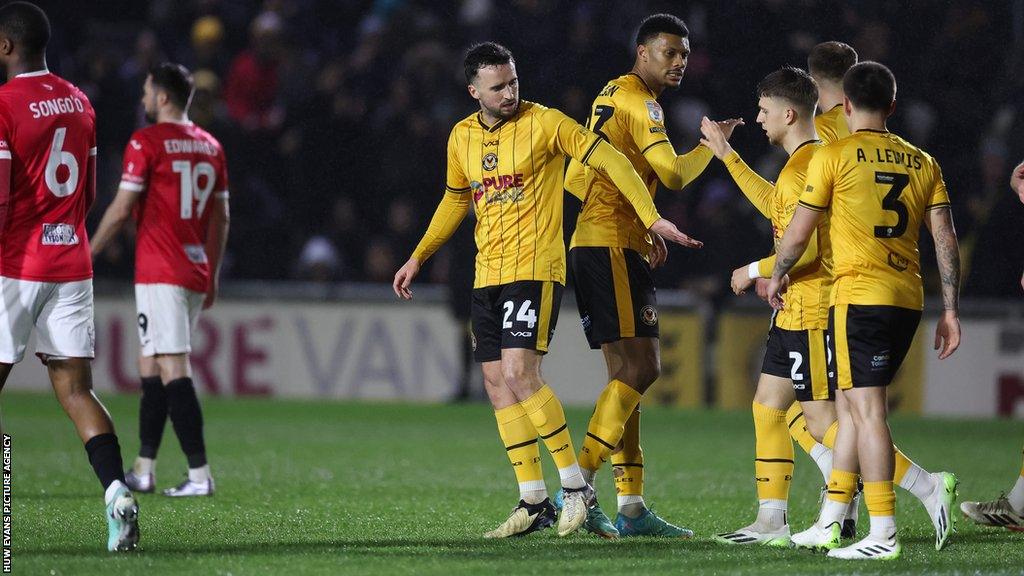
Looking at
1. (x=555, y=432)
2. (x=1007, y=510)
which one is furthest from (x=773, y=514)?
(x=1007, y=510)

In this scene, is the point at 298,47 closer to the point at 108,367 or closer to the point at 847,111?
the point at 108,367

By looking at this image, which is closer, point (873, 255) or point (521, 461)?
point (873, 255)

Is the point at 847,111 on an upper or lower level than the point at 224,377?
upper

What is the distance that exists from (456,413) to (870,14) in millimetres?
6134

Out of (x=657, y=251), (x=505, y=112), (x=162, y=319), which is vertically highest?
(x=505, y=112)

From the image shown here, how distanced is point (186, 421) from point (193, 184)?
4.68 feet

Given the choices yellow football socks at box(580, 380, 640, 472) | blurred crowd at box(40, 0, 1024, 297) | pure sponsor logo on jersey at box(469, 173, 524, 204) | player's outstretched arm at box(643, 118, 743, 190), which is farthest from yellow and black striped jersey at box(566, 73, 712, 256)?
blurred crowd at box(40, 0, 1024, 297)

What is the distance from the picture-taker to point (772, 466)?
6352 millimetres

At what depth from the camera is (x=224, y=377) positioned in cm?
1562

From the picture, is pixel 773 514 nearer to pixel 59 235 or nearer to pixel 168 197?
pixel 59 235

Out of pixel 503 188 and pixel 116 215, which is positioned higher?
pixel 503 188

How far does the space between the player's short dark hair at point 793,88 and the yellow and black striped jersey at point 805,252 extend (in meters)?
0.18

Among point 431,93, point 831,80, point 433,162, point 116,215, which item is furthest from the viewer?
point 431,93

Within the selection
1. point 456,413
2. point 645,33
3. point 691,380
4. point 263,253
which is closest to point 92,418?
point 645,33
